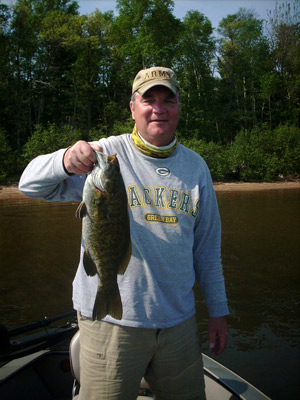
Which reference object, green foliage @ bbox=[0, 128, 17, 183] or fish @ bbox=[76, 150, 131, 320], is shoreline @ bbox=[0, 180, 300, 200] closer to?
green foliage @ bbox=[0, 128, 17, 183]

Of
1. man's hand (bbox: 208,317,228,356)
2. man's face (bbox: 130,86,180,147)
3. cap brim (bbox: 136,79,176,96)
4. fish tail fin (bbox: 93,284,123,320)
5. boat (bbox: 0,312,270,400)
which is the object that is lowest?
boat (bbox: 0,312,270,400)

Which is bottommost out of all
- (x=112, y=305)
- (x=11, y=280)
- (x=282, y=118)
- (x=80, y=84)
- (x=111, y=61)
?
(x=11, y=280)

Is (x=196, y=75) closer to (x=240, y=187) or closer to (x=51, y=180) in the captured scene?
(x=240, y=187)

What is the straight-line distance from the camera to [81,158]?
6.36 feet

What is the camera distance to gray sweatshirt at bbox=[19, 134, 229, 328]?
2104 mm

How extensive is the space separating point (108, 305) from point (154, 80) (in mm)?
1419

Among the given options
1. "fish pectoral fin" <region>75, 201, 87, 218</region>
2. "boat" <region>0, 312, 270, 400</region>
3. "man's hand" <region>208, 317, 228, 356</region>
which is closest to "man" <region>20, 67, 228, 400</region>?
"fish pectoral fin" <region>75, 201, 87, 218</region>

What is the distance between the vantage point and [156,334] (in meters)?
2.12

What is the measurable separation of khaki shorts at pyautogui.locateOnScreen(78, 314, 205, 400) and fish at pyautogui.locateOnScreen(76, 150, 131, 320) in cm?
15

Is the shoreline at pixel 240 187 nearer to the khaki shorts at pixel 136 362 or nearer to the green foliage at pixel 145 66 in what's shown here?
the green foliage at pixel 145 66

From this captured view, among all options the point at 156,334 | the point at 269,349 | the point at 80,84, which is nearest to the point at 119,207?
the point at 156,334

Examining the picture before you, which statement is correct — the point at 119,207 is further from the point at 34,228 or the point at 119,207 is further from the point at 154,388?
the point at 34,228

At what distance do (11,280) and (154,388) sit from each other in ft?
20.5

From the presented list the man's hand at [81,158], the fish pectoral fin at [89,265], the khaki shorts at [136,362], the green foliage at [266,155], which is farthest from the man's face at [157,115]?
the green foliage at [266,155]
